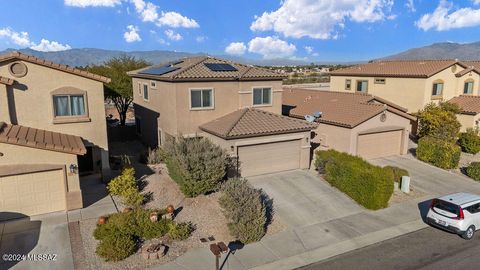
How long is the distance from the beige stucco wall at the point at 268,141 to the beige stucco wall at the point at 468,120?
1810cm

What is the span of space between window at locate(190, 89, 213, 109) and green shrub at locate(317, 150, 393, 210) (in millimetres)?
8277

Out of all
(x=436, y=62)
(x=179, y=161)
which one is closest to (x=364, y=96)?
(x=436, y=62)

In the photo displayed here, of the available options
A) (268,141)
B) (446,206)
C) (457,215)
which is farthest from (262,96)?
(457,215)

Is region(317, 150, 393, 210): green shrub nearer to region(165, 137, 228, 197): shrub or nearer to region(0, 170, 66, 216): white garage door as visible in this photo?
region(165, 137, 228, 197): shrub

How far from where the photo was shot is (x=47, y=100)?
17328mm

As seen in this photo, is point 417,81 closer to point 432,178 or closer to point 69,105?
point 432,178

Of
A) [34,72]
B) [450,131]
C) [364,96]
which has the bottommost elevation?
[450,131]

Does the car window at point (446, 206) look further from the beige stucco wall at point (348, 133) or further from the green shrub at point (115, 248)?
the green shrub at point (115, 248)

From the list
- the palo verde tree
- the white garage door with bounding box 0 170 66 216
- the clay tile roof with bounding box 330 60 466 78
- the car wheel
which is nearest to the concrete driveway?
the car wheel

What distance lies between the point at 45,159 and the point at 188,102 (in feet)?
29.6

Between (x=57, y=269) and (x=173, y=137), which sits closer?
(x=57, y=269)

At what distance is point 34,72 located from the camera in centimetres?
1695

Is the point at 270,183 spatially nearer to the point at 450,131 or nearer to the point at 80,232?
the point at 80,232

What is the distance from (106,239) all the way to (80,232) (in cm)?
197
